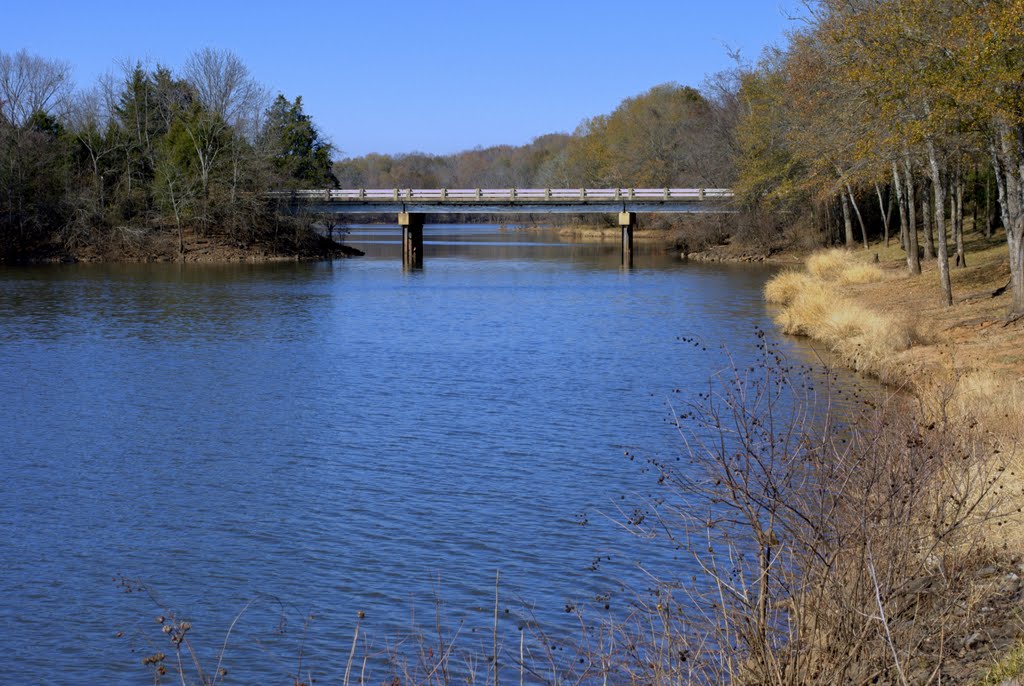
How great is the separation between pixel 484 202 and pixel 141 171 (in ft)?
78.0

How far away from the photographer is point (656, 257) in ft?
248

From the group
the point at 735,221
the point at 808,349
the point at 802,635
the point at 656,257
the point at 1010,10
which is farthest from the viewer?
the point at 656,257

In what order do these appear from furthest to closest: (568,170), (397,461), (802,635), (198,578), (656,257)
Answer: (568,170), (656,257), (397,461), (198,578), (802,635)

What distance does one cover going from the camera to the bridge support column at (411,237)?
72.2 m

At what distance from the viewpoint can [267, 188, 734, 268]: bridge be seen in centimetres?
7194

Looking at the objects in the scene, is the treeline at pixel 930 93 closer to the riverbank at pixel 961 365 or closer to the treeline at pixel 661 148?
the riverbank at pixel 961 365

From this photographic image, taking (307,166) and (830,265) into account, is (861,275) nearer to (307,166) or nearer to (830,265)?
(830,265)

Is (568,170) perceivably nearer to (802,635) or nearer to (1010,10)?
(1010,10)

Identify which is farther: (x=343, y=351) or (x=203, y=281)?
(x=203, y=281)

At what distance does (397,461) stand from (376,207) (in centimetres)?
5898

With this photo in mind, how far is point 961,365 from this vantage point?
836 inches

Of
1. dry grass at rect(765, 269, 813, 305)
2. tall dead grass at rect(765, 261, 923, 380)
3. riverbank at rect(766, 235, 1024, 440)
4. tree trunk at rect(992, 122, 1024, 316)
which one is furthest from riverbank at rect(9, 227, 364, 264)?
Result: tree trunk at rect(992, 122, 1024, 316)

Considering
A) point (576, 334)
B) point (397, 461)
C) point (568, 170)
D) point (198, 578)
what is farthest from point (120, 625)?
point (568, 170)

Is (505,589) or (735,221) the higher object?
(735,221)
